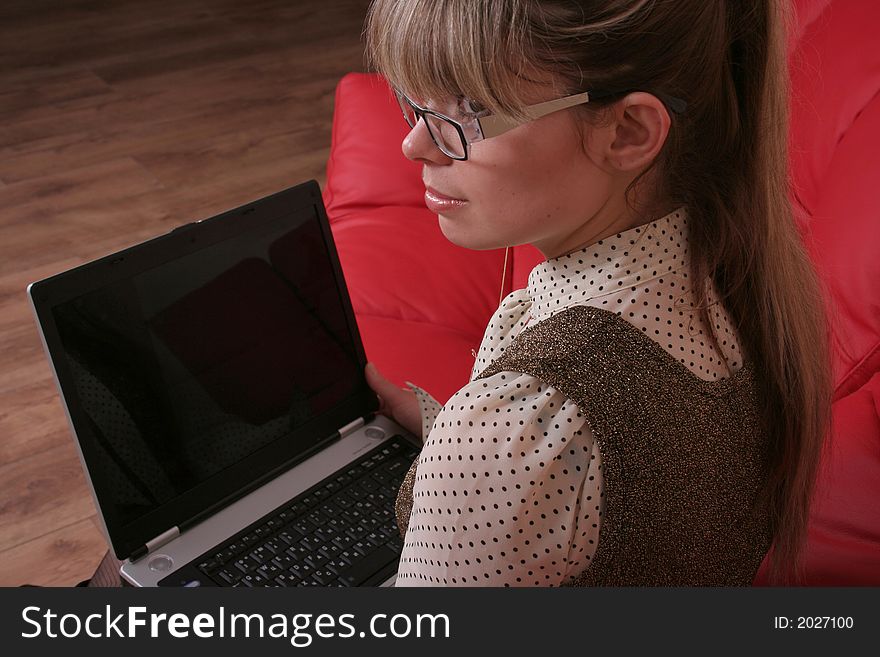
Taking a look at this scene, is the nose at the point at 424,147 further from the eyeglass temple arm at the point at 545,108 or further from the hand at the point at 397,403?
the hand at the point at 397,403

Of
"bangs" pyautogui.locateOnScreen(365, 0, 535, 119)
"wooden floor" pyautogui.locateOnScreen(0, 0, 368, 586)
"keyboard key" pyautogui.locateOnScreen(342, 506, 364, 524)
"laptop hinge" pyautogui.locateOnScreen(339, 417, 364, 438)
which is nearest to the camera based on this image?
"bangs" pyautogui.locateOnScreen(365, 0, 535, 119)

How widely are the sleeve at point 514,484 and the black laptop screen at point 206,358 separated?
0.43 metres

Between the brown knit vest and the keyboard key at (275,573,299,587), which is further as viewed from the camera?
the keyboard key at (275,573,299,587)

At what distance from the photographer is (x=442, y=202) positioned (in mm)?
790

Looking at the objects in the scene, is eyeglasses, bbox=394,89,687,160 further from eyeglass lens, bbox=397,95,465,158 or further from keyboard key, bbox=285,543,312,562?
keyboard key, bbox=285,543,312,562

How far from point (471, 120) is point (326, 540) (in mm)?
538

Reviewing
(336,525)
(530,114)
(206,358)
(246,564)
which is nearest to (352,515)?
(336,525)

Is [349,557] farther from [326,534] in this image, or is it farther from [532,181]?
[532,181]

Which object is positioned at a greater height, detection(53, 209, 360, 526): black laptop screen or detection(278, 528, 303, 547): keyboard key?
detection(53, 209, 360, 526): black laptop screen

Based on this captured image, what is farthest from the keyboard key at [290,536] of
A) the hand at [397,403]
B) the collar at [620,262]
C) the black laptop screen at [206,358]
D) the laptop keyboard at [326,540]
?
the collar at [620,262]

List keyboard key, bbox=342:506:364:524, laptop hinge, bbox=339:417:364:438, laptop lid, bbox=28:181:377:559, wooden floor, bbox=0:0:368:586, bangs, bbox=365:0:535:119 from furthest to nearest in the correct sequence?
1. wooden floor, bbox=0:0:368:586
2. laptop hinge, bbox=339:417:364:438
3. keyboard key, bbox=342:506:364:524
4. laptop lid, bbox=28:181:377:559
5. bangs, bbox=365:0:535:119

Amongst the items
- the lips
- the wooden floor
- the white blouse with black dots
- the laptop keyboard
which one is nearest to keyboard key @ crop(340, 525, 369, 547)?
the laptop keyboard

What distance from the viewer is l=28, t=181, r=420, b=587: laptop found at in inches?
40.4

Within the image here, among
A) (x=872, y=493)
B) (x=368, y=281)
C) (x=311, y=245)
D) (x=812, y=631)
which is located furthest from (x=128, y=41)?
(x=812, y=631)
